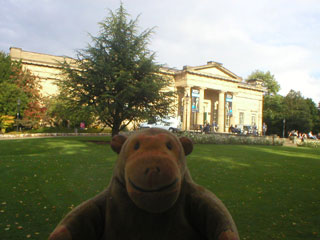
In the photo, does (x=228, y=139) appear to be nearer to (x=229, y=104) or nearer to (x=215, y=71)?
(x=229, y=104)

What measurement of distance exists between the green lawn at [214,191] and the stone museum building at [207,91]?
26.6 metres

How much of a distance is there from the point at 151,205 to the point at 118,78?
47.7ft

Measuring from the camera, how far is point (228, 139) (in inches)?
996

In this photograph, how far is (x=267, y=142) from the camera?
27594 millimetres

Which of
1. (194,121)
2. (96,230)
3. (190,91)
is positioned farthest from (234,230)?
(194,121)

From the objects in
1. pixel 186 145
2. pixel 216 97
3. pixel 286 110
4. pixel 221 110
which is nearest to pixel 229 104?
pixel 221 110

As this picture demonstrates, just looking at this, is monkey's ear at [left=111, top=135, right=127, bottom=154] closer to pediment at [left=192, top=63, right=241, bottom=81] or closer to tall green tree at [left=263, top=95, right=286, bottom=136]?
pediment at [left=192, top=63, right=241, bottom=81]

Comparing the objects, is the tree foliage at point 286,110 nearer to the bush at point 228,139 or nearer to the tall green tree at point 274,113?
the tall green tree at point 274,113

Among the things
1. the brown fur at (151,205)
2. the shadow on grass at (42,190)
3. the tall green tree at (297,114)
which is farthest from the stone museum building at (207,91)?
the brown fur at (151,205)

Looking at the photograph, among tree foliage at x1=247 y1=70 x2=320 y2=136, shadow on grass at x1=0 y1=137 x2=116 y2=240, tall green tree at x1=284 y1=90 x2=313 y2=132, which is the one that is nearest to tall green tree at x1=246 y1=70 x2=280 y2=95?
tree foliage at x1=247 y1=70 x2=320 y2=136

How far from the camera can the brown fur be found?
1.63 metres

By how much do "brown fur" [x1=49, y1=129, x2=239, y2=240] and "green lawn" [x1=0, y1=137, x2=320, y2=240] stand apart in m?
2.42

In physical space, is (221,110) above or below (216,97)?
below

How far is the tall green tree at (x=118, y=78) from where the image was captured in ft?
52.6
